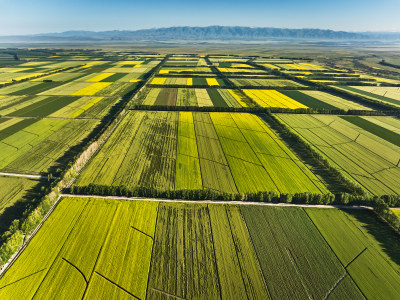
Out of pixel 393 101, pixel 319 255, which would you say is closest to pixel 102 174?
pixel 319 255

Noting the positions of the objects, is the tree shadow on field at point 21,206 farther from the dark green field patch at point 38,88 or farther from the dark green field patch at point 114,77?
the dark green field patch at point 114,77

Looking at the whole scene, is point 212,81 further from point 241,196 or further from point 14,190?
point 14,190

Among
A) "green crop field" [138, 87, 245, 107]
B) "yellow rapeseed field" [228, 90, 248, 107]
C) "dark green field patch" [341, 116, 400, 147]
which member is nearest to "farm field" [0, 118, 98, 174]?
"green crop field" [138, 87, 245, 107]

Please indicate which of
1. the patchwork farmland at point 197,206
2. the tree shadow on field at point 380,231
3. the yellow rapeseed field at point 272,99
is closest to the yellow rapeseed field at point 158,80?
the yellow rapeseed field at point 272,99

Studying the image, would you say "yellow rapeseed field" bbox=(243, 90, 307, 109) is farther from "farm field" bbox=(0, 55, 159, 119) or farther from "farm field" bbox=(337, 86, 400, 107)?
"farm field" bbox=(0, 55, 159, 119)

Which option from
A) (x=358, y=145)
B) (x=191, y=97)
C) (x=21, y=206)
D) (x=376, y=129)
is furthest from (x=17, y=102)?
(x=376, y=129)
